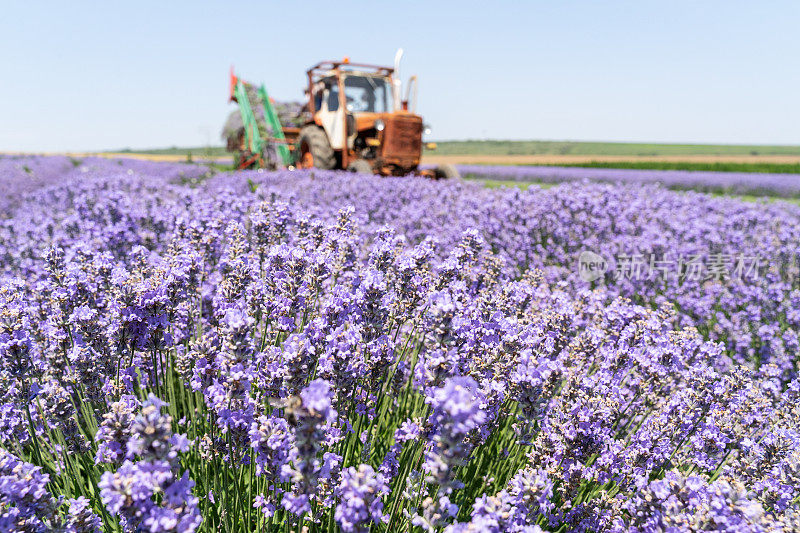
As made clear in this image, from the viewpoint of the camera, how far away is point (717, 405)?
2381 mm

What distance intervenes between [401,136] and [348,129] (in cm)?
164

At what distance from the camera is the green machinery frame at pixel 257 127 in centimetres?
1489

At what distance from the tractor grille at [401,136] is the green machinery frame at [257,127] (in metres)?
4.00

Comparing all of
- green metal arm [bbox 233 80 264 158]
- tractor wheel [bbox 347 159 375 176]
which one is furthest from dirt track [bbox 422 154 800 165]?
tractor wheel [bbox 347 159 375 176]

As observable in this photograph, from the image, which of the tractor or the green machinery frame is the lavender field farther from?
the green machinery frame

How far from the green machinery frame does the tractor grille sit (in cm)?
400

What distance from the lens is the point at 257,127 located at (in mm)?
15906

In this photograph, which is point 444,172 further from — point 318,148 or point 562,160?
point 562,160

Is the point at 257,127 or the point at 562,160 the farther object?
the point at 562,160

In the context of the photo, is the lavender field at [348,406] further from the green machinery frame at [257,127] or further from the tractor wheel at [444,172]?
the green machinery frame at [257,127]

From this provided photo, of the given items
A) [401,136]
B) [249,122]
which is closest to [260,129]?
[249,122]

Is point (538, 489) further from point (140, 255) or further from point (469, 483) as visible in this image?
point (140, 255)

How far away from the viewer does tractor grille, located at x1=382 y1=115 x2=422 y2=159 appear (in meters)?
12.5

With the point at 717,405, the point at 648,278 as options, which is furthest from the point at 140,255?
the point at 648,278
